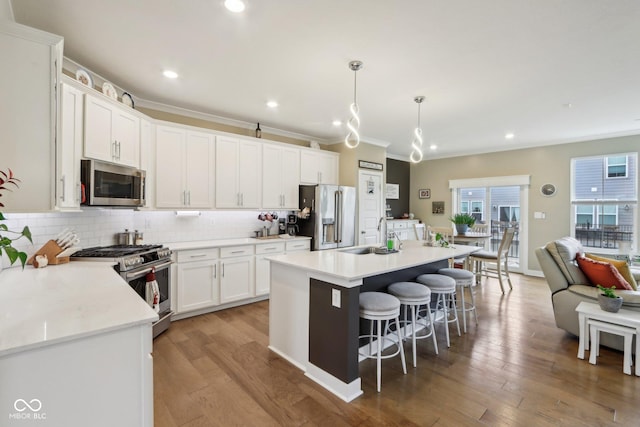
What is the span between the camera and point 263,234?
4812mm

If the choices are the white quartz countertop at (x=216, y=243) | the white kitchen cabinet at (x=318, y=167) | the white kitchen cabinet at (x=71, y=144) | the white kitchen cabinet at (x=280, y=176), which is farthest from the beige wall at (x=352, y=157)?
the white kitchen cabinet at (x=71, y=144)

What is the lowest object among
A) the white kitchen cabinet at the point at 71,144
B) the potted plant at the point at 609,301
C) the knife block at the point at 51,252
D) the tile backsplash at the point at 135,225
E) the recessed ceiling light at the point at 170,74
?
the potted plant at the point at 609,301

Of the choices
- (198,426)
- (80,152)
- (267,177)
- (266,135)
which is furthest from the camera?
(266,135)

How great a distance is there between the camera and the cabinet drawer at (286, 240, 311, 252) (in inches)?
183

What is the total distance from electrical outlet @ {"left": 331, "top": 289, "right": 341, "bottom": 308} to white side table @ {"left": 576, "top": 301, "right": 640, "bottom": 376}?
243 cm

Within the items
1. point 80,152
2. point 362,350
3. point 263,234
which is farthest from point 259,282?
point 80,152

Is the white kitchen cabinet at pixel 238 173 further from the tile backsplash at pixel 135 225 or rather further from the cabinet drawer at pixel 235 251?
the cabinet drawer at pixel 235 251

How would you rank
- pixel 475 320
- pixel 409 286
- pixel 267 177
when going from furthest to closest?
pixel 267 177 < pixel 475 320 < pixel 409 286

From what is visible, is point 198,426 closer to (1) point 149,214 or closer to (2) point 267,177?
(1) point 149,214

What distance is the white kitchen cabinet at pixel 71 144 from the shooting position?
2387mm

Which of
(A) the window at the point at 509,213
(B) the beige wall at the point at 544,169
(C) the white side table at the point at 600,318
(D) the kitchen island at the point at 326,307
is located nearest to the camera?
(D) the kitchen island at the point at 326,307

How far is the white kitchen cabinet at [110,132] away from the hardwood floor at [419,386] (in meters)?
1.95

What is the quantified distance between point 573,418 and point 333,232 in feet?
11.8

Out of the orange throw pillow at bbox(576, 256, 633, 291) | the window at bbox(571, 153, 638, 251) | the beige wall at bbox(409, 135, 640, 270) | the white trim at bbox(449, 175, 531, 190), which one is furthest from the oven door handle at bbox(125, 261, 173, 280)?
the window at bbox(571, 153, 638, 251)
